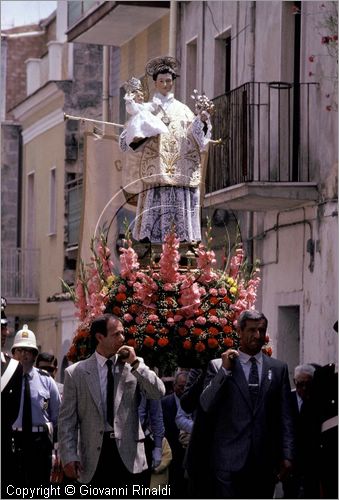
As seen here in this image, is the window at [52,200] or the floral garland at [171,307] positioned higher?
the window at [52,200]

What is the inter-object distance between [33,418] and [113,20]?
12.4 metres

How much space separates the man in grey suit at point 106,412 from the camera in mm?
9797

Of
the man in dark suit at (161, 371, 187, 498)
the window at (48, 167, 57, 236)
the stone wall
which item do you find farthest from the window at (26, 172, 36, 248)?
the man in dark suit at (161, 371, 187, 498)

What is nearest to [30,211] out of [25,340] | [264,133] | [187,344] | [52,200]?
[52,200]

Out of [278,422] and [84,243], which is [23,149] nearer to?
[84,243]

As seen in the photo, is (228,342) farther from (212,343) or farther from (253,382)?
(253,382)

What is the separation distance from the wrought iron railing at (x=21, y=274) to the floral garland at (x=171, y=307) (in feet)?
68.4

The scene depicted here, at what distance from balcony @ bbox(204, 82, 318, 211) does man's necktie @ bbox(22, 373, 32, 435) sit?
18.7 ft

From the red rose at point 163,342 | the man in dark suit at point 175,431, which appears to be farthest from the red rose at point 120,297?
the man in dark suit at point 175,431

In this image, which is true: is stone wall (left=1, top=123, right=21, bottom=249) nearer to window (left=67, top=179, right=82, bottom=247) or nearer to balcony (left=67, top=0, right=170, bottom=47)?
window (left=67, top=179, right=82, bottom=247)

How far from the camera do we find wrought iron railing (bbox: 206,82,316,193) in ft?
60.2

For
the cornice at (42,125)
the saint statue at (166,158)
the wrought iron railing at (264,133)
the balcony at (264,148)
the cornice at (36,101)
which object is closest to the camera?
the saint statue at (166,158)

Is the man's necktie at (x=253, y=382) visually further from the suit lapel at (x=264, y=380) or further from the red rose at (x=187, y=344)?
the red rose at (x=187, y=344)

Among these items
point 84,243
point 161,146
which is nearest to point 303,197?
point 84,243
